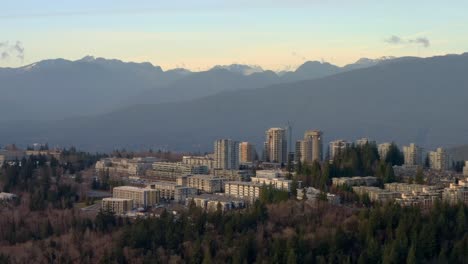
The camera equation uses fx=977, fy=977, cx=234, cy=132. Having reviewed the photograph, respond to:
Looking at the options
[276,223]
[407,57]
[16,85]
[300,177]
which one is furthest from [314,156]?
[16,85]

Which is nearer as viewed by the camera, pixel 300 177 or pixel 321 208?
pixel 321 208

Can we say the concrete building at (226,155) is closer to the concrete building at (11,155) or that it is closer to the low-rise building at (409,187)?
the concrete building at (11,155)

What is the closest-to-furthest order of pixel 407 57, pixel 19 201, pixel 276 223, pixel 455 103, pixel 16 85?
pixel 276 223
pixel 19 201
pixel 455 103
pixel 407 57
pixel 16 85

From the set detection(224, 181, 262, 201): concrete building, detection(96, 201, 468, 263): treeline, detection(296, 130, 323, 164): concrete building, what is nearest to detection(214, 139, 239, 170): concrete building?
detection(296, 130, 323, 164): concrete building

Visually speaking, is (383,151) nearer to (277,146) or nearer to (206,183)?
(277,146)

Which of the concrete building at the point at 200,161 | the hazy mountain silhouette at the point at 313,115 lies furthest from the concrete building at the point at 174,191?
the hazy mountain silhouette at the point at 313,115

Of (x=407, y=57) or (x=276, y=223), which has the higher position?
(x=407, y=57)

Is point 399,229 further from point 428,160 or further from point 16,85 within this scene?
point 16,85
